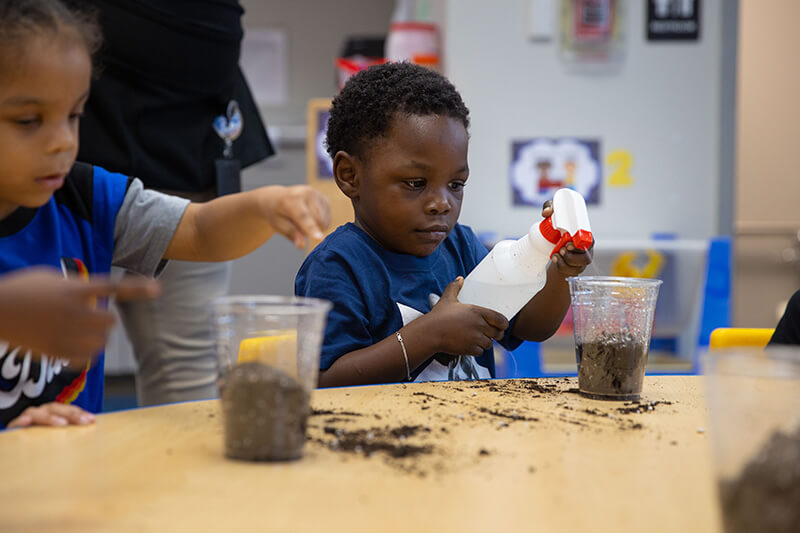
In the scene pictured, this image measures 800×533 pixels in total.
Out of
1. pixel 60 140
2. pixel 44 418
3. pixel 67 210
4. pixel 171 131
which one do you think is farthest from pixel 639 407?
pixel 171 131

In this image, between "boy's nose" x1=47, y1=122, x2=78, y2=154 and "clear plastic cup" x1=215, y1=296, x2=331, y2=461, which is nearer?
"clear plastic cup" x1=215, y1=296, x2=331, y2=461

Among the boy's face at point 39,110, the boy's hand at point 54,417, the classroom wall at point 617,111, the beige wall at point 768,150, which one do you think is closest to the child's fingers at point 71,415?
the boy's hand at point 54,417

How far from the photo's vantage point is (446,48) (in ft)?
10.4

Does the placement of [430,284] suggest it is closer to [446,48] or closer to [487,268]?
[487,268]

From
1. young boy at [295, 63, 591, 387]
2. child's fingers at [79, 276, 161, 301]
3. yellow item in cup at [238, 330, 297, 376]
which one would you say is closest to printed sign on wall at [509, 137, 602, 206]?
young boy at [295, 63, 591, 387]

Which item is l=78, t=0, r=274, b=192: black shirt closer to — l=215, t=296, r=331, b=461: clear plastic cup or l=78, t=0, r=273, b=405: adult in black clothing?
l=78, t=0, r=273, b=405: adult in black clothing

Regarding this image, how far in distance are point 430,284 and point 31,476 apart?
33.3 inches

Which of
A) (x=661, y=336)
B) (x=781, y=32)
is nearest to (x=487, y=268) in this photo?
(x=661, y=336)

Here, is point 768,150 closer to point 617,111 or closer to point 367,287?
point 617,111

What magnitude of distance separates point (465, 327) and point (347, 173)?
16.0 inches

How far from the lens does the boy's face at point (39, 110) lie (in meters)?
0.89

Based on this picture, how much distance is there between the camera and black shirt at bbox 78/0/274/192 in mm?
1581

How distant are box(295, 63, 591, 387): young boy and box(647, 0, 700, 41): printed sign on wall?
2081 millimetres

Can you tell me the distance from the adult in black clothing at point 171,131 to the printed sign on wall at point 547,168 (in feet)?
5.06
